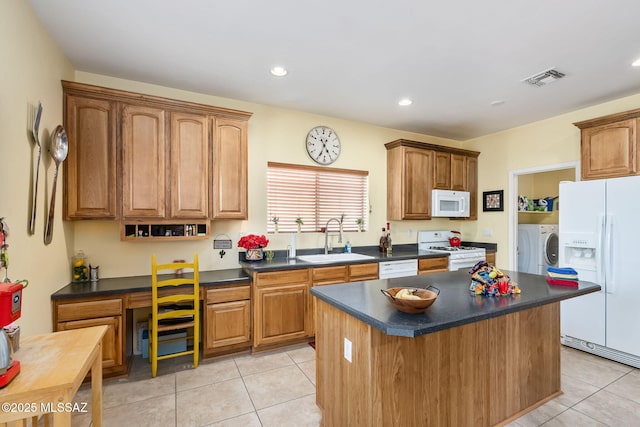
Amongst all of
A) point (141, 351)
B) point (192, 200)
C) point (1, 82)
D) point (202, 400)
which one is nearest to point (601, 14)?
point (192, 200)

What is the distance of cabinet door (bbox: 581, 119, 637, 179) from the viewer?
10.0ft

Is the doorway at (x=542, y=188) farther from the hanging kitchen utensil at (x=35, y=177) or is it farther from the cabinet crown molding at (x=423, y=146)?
the hanging kitchen utensil at (x=35, y=177)

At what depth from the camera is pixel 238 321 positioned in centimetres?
298

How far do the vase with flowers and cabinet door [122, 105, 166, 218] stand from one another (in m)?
0.86

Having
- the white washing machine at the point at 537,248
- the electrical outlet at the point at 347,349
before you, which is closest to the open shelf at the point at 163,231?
the electrical outlet at the point at 347,349

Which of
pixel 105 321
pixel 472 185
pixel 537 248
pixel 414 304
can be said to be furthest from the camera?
pixel 537 248

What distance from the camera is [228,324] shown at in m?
2.94

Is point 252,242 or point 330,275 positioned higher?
point 252,242

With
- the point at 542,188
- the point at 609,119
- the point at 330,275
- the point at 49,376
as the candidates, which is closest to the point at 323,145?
the point at 330,275

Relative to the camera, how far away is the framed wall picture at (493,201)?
15.2 feet

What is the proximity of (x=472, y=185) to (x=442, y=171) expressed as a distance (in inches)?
28.5

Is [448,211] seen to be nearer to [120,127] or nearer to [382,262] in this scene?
[382,262]

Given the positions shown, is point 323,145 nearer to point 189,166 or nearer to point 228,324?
point 189,166

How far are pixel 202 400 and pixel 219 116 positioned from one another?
255 centimetres
